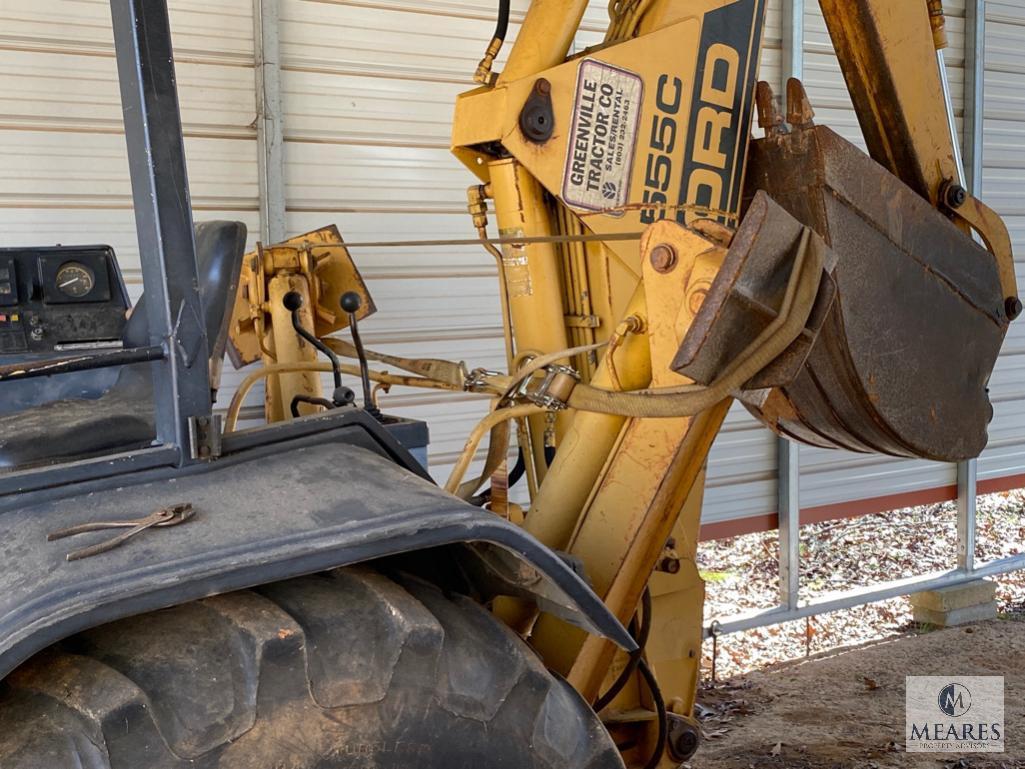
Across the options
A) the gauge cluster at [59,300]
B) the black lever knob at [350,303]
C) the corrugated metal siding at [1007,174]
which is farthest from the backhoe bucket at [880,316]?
the corrugated metal siding at [1007,174]

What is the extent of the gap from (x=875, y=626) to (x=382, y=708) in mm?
4919

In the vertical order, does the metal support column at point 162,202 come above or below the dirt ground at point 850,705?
above

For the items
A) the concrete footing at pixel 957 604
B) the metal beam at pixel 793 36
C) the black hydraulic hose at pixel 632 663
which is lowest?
the concrete footing at pixel 957 604

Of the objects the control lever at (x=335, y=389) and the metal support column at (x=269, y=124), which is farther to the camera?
the metal support column at (x=269, y=124)

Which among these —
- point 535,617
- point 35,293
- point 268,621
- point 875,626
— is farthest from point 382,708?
point 875,626

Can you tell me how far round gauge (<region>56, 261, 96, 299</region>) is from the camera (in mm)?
2686

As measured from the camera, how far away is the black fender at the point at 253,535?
1.23m

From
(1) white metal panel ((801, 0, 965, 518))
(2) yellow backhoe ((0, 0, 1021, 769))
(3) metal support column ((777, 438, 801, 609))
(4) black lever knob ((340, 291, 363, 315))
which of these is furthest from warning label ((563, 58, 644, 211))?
(1) white metal panel ((801, 0, 965, 518))

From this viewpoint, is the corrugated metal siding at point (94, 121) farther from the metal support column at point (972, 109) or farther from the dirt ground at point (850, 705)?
the metal support column at point (972, 109)

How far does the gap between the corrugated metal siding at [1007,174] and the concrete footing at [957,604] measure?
74 centimetres

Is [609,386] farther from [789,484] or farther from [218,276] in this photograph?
[789,484]

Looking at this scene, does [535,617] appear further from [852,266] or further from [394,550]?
[852,266]

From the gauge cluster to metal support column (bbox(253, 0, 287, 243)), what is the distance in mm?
1555

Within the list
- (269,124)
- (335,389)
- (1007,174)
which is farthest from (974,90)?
(335,389)
